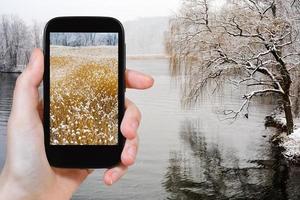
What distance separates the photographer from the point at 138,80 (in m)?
0.60

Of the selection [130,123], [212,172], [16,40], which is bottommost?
[212,172]

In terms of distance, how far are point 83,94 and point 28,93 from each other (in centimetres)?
12

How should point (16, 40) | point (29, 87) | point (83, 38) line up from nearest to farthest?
1. point (29, 87)
2. point (83, 38)
3. point (16, 40)

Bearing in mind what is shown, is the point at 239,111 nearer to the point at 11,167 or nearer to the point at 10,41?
the point at 10,41

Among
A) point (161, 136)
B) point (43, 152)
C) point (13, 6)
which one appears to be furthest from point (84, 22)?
point (13, 6)

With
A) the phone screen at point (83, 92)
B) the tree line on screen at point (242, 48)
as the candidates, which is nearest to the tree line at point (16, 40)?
the tree line on screen at point (242, 48)

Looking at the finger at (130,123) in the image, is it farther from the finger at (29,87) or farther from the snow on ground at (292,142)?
the snow on ground at (292,142)

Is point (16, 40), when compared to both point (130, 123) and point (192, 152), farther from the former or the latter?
point (130, 123)

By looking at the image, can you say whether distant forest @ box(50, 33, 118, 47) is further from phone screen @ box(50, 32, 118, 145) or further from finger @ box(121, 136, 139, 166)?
finger @ box(121, 136, 139, 166)

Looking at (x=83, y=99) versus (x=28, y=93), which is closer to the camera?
(x=28, y=93)

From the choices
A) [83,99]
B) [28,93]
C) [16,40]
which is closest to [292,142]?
[16,40]

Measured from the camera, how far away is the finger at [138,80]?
0.59 m

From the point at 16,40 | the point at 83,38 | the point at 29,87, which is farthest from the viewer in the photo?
the point at 16,40

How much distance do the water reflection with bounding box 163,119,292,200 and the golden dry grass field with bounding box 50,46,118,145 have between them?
1.28 meters
